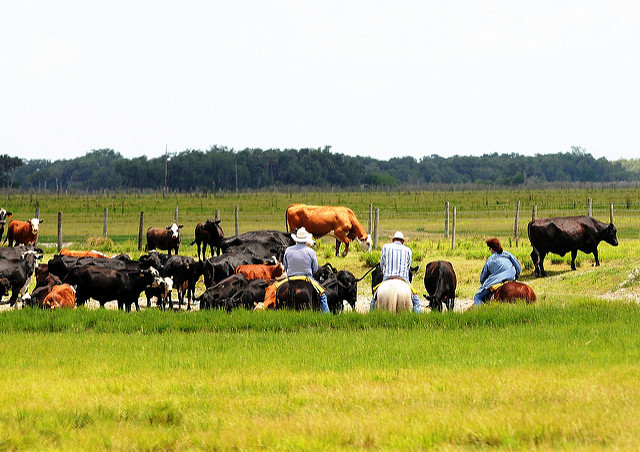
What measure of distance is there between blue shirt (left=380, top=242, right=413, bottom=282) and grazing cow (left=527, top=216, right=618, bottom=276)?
11.2m

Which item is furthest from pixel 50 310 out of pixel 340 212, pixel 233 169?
pixel 233 169

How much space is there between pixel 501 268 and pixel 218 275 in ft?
25.5

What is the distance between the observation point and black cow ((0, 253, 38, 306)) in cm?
1791

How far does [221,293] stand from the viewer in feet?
49.2

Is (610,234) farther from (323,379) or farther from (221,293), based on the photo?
(323,379)

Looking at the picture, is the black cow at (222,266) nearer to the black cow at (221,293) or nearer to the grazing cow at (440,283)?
the black cow at (221,293)

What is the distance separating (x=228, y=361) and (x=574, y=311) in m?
6.20

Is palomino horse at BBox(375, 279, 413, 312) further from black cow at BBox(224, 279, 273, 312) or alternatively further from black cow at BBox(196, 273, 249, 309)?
black cow at BBox(196, 273, 249, 309)

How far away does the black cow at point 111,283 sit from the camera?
52.1ft

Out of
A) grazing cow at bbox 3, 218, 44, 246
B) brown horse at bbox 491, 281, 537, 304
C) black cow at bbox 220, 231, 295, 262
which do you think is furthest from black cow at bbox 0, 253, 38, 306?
grazing cow at bbox 3, 218, 44, 246

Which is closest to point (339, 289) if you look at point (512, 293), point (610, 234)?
point (512, 293)

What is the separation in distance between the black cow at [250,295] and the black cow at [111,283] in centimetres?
222

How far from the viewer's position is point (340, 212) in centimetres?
2983

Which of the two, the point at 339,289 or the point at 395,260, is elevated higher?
the point at 395,260
